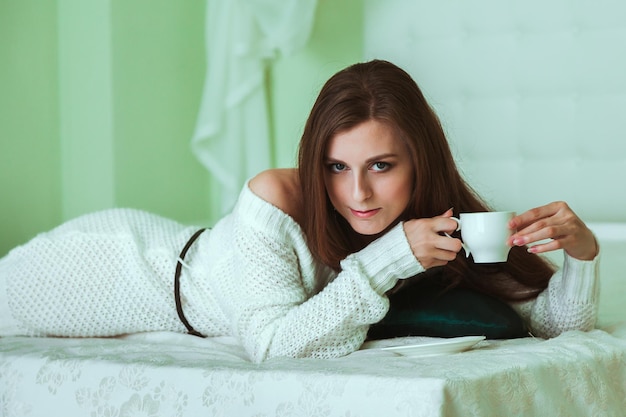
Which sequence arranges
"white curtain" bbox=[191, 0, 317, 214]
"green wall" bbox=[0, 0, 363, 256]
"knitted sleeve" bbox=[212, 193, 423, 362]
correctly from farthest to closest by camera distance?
"white curtain" bbox=[191, 0, 317, 214]
"green wall" bbox=[0, 0, 363, 256]
"knitted sleeve" bbox=[212, 193, 423, 362]

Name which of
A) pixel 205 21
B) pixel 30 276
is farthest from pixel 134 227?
pixel 205 21

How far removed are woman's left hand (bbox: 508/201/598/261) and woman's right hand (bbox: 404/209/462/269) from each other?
109 millimetres

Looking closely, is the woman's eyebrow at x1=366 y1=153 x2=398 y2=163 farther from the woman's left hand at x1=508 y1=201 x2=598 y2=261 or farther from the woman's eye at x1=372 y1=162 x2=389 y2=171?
the woman's left hand at x1=508 y1=201 x2=598 y2=261

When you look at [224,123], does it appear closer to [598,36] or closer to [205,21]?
[205,21]

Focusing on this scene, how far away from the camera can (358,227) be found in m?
1.71

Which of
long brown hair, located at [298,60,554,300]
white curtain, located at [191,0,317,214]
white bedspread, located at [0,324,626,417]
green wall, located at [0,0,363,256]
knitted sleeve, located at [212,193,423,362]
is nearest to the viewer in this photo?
white bedspread, located at [0,324,626,417]

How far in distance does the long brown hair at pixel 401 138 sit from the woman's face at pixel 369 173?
0.06 feet

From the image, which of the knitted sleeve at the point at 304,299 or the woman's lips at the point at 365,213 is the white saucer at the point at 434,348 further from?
the woman's lips at the point at 365,213

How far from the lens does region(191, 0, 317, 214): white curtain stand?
3.48 meters

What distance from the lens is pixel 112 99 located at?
353 cm

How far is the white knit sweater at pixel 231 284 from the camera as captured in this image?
1614 mm

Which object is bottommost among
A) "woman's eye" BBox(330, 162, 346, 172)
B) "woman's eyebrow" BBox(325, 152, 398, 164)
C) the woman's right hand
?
the woman's right hand

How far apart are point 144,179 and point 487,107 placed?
4.70 feet

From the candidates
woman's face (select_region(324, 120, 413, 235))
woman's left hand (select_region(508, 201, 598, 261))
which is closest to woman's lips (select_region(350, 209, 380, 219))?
woman's face (select_region(324, 120, 413, 235))
